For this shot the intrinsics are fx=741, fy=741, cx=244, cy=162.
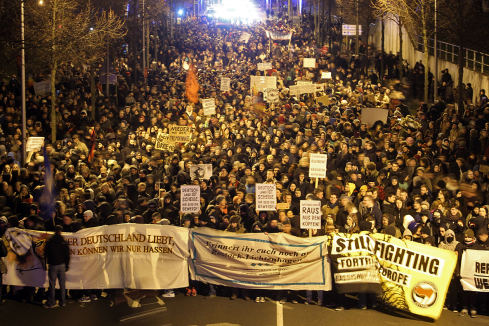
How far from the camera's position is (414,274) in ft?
39.3

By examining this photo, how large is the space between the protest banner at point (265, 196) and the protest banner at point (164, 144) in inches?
240

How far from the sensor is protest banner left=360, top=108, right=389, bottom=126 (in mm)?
21281

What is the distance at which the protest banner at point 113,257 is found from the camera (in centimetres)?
1289

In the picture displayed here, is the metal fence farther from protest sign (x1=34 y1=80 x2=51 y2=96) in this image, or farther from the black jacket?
the black jacket

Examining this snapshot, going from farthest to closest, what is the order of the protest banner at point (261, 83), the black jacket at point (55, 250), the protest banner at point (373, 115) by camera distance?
the protest banner at point (261, 83) < the protest banner at point (373, 115) < the black jacket at point (55, 250)

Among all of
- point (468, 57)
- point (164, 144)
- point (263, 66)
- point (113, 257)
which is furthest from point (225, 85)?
point (113, 257)

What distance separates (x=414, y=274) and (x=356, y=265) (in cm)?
95

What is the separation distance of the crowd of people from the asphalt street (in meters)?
0.40

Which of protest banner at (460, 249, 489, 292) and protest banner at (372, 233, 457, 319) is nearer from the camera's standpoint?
protest banner at (372, 233, 457, 319)

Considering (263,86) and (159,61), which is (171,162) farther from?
(159,61)

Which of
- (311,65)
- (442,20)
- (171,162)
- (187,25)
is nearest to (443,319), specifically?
(171,162)

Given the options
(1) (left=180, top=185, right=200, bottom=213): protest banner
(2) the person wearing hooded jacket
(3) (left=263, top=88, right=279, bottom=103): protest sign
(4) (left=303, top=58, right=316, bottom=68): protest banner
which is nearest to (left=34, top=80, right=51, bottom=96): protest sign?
(3) (left=263, top=88, right=279, bottom=103): protest sign

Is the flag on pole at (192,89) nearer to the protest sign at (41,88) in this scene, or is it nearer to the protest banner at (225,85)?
the protest banner at (225,85)

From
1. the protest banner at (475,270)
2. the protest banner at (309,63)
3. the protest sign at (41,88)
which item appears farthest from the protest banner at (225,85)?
the protest banner at (475,270)
